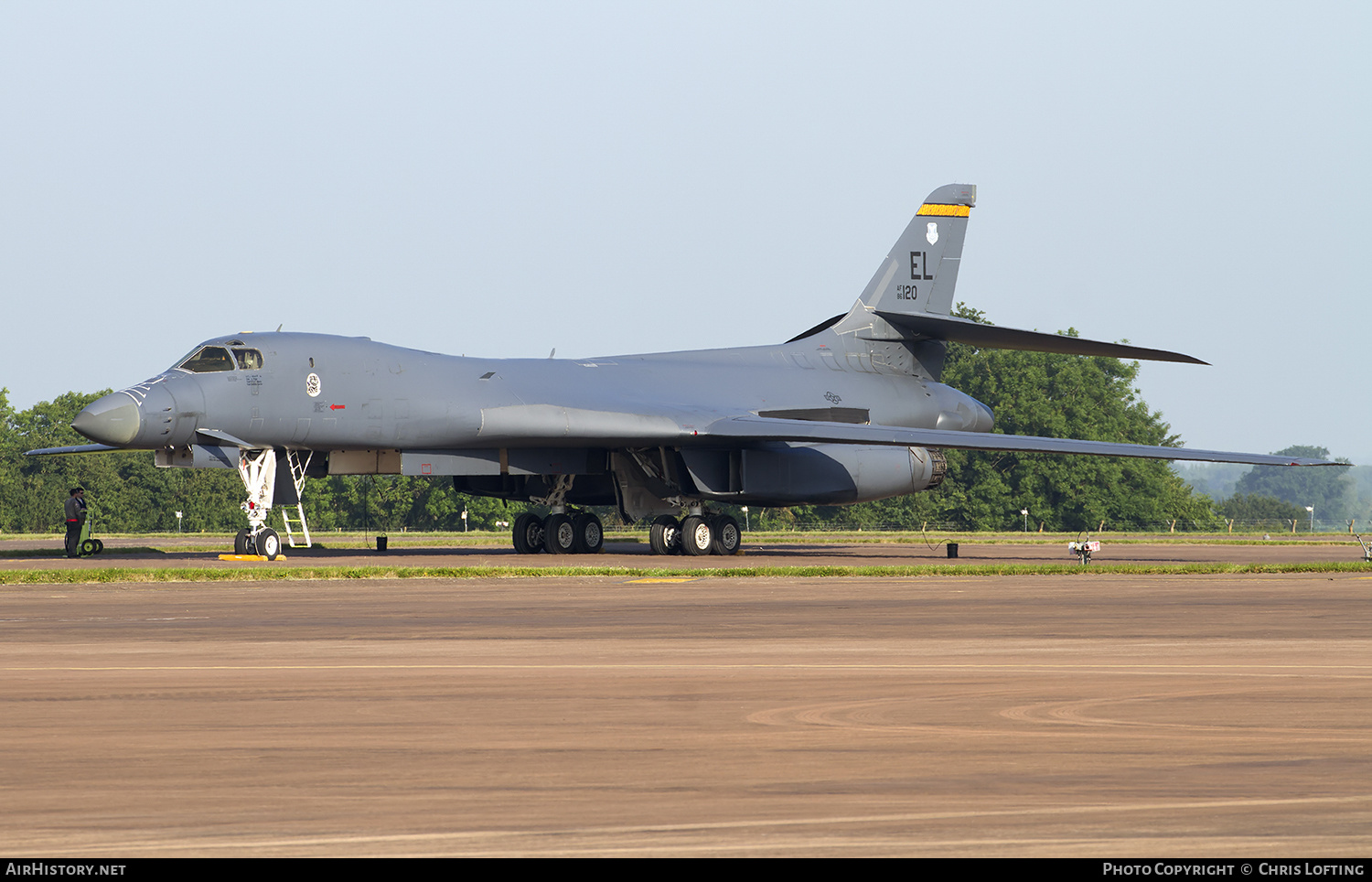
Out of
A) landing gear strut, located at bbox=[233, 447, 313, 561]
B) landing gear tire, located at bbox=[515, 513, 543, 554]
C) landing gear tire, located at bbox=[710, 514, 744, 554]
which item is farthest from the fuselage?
landing gear tire, located at bbox=[515, 513, 543, 554]

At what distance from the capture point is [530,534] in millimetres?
29750

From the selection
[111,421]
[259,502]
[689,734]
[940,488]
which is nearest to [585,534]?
[259,502]

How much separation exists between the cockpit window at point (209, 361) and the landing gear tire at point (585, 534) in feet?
25.4

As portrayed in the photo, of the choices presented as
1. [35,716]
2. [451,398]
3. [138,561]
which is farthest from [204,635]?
[451,398]

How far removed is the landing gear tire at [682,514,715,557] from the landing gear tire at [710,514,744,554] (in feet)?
0.52

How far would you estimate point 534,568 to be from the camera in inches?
833

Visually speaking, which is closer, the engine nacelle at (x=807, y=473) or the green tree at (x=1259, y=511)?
the engine nacelle at (x=807, y=473)

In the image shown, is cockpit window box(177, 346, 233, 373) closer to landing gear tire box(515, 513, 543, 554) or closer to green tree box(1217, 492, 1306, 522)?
landing gear tire box(515, 513, 543, 554)

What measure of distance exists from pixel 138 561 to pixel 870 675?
17.5m

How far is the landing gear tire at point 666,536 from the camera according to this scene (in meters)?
28.9

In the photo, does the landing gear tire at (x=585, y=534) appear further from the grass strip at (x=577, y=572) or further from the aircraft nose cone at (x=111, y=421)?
the aircraft nose cone at (x=111, y=421)

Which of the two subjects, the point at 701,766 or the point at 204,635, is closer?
the point at 701,766

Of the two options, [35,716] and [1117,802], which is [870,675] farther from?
[35,716]

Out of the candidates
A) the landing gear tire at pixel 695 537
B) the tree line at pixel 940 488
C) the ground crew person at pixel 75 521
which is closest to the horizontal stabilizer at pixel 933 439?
the landing gear tire at pixel 695 537
